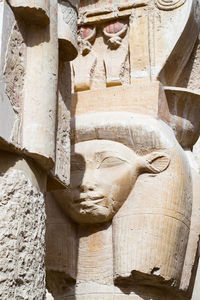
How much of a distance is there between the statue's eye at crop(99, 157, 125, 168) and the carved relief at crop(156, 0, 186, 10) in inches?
31.6

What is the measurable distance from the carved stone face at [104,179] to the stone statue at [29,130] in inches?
22.6

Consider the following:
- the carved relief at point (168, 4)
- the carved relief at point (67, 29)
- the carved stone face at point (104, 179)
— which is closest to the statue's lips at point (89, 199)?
the carved stone face at point (104, 179)

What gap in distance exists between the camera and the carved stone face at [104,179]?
4461mm

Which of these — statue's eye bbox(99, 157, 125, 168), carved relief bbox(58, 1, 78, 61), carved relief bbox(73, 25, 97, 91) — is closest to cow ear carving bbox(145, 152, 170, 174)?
statue's eye bbox(99, 157, 125, 168)

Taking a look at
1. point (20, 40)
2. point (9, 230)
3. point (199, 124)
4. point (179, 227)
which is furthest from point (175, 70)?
point (9, 230)

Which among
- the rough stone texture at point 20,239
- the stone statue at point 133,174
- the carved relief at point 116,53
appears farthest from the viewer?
the carved relief at point 116,53

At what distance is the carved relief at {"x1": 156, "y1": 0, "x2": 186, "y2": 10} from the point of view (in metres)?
4.85

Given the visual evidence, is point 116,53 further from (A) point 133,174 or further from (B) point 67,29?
(B) point 67,29

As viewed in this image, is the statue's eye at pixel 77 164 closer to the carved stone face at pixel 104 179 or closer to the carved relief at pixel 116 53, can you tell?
the carved stone face at pixel 104 179

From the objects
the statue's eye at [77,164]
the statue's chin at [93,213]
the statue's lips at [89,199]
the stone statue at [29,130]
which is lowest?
the statue's chin at [93,213]

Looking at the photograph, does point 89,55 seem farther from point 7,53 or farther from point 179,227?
point 7,53

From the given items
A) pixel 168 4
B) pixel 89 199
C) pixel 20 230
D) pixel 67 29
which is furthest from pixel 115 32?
pixel 20 230

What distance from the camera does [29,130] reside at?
361 cm

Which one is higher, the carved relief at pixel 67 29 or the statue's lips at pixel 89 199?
the carved relief at pixel 67 29
